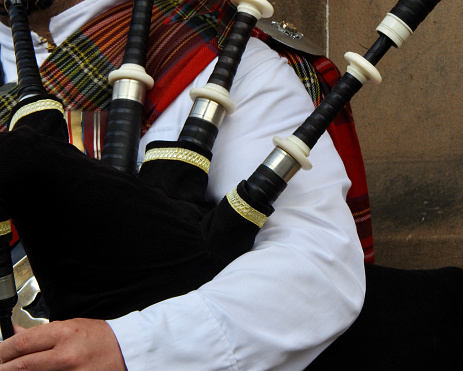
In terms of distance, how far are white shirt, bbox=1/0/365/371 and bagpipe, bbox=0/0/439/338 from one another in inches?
2.2

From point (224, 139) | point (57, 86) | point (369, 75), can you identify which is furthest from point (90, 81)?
point (369, 75)

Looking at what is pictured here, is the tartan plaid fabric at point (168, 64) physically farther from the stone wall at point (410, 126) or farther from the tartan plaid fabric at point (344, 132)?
the stone wall at point (410, 126)

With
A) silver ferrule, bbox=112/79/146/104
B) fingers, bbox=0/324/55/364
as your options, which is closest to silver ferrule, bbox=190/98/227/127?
silver ferrule, bbox=112/79/146/104

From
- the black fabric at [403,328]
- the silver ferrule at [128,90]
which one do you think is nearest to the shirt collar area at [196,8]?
the silver ferrule at [128,90]

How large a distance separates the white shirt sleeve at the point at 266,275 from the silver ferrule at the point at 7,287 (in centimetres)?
A: 20

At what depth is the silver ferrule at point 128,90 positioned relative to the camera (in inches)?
50.3

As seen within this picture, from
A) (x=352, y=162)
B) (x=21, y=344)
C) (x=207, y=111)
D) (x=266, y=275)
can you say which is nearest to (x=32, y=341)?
(x=21, y=344)

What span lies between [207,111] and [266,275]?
11.5 inches

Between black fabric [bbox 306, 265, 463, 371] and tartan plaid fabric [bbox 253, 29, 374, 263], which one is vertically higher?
tartan plaid fabric [bbox 253, 29, 374, 263]

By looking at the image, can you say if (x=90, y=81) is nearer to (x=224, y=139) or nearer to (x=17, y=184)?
(x=224, y=139)

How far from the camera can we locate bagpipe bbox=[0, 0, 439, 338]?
1.04 meters

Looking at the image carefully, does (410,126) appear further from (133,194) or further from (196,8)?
(133,194)

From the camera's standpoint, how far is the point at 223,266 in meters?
1.16

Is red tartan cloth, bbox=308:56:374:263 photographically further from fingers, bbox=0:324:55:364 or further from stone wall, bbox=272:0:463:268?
fingers, bbox=0:324:55:364
